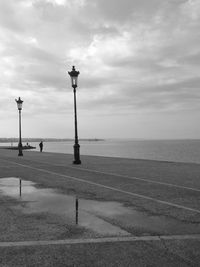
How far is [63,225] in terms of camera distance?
6.18 metres

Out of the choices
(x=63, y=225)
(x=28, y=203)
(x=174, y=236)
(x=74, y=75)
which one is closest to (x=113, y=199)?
(x=28, y=203)

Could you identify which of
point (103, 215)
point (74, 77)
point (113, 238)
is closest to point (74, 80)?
point (74, 77)

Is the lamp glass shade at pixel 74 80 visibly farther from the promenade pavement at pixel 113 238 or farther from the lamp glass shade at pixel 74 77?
the promenade pavement at pixel 113 238

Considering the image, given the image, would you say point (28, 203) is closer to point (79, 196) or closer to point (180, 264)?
point (79, 196)

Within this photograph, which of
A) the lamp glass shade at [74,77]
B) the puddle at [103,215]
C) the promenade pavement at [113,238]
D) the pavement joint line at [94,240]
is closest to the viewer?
the promenade pavement at [113,238]

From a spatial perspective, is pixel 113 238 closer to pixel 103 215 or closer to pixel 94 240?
pixel 94 240

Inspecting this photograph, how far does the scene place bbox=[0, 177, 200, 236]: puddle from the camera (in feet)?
19.3

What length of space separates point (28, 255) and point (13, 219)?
213 centimetres

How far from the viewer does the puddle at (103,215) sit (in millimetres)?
5891

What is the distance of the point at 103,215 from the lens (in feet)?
22.9

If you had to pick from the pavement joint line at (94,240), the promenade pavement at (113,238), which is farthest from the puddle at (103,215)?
the pavement joint line at (94,240)

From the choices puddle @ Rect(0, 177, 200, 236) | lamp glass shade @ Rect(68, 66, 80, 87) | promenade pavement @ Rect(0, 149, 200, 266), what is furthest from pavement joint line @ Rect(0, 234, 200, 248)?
lamp glass shade @ Rect(68, 66, 80, 87)

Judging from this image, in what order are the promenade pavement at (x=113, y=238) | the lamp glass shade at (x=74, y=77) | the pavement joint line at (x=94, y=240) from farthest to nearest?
the lamp glass shade at (x=74, y=77)
the pavement joint line at (x=94, y=240)
the promenade pavement at (x=113, y=238)

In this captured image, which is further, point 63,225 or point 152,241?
point 63,225
